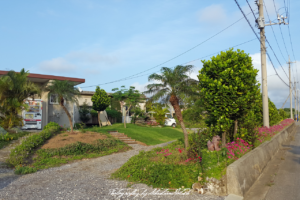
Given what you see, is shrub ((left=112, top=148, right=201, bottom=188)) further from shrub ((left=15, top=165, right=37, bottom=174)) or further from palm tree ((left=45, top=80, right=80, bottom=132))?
palm tree ((left=45, top=80, right=80, bottom=132))

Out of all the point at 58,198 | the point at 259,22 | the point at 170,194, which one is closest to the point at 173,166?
the point at 170,194

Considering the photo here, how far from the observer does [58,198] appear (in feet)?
18.2

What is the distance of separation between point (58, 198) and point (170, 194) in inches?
102

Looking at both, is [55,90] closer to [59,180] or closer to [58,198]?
[59,180]

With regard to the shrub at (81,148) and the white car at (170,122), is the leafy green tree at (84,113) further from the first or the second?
the shrub at (81,148)

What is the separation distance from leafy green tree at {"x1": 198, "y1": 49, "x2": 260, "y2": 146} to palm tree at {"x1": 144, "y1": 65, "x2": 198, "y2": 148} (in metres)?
0.82

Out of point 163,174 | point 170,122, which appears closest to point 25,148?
point 163,174

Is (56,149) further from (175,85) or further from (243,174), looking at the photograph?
(243,174)

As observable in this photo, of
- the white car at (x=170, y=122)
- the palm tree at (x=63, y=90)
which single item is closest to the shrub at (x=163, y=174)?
the palm tree at (x=63, y=90)

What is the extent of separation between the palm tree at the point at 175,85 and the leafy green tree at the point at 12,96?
9240 mm

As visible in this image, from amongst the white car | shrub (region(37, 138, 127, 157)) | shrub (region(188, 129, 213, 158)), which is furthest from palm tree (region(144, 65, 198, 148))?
the white car

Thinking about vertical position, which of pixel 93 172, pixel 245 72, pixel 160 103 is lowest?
pixel 93 172

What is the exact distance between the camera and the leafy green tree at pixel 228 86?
7.92 metres

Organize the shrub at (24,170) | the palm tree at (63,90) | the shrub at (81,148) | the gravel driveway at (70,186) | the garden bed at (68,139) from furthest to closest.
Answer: the palm tree at (63,90)
the garden bed at (68,139)
the shrub at (81,148)
the shrub at (24,170)
the gravel driveway at (70,186)
